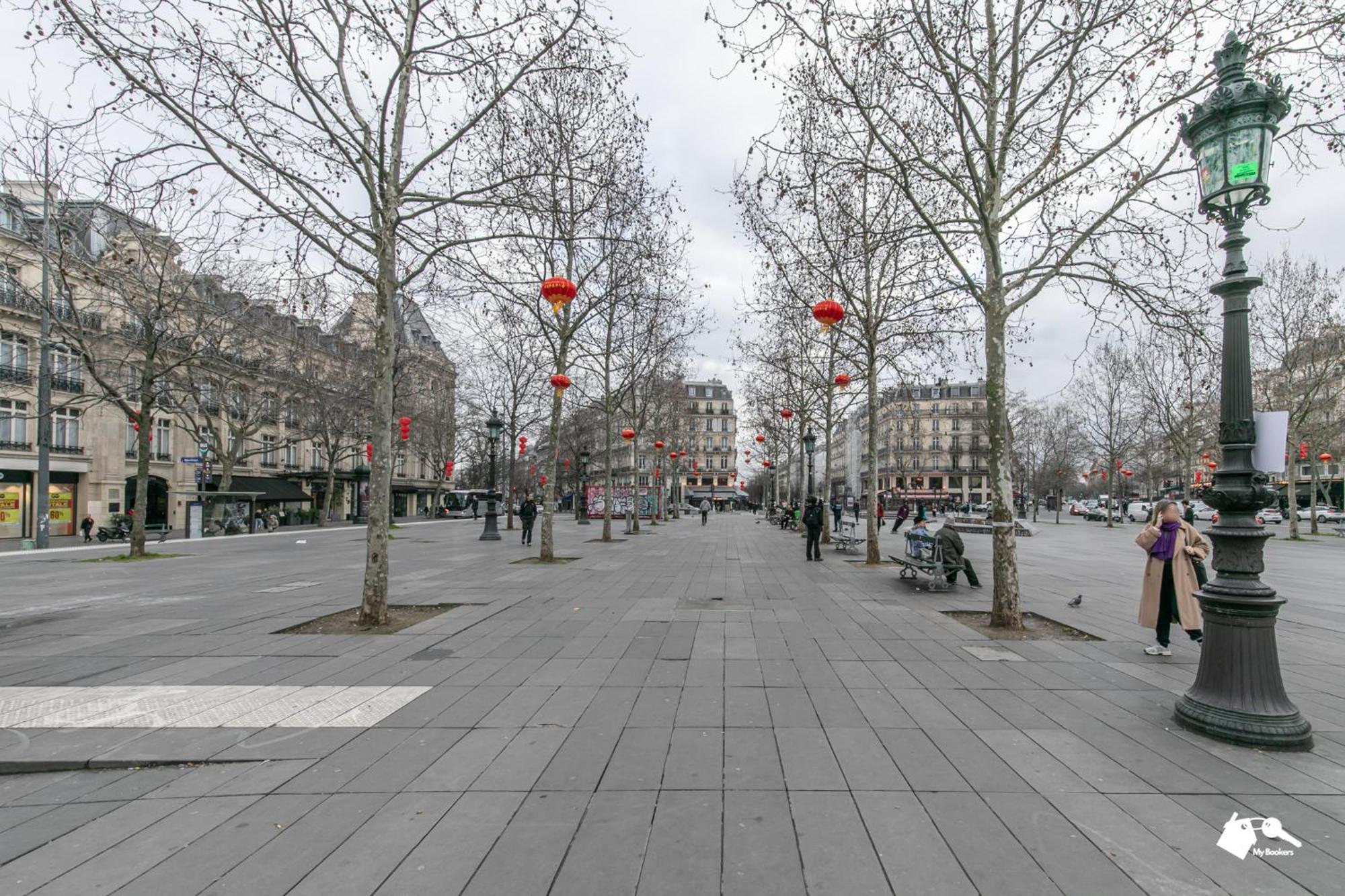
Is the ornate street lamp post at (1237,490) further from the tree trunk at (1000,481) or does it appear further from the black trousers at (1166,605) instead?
the tree trunk at (1000,481)

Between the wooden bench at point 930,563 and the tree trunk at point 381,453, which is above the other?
the tree trunk at point 381,453

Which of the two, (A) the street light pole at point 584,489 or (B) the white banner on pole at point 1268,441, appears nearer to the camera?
(B) the white banner on pole at point 1268,441

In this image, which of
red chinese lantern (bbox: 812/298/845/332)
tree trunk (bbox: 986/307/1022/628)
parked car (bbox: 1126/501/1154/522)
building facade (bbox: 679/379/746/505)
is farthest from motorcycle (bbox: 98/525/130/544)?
building facade (bbox: 679/379/746/505)

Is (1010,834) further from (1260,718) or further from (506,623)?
(506,623)

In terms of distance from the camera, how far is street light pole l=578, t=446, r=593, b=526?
3428 centimetres

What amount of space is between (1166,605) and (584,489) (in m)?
43.4

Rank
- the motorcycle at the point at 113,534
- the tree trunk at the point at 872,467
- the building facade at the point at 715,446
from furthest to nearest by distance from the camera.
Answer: the building facade at the point at 715,446 → the motorcycle at the point at 113,534 → the tree trunk at the point at 872,467

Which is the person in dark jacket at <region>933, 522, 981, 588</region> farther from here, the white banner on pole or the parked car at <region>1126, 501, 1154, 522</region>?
the parked car at <region>1126, 501, 1154, 522</region>

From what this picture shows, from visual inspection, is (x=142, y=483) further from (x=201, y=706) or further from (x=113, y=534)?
(x=201, y=706)

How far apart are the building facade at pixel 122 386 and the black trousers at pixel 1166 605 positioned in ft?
41.4

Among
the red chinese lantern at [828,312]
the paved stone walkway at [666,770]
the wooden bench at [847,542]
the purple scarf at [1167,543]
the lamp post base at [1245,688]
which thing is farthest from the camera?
the wooden bench at [847,542]

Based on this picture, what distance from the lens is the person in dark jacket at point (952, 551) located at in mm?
11078

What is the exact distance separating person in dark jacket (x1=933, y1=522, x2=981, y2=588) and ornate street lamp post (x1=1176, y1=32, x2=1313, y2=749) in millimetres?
6783

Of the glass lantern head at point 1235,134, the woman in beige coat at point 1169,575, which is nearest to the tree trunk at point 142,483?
the woman in beige coat at point 1169,575
